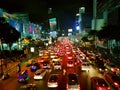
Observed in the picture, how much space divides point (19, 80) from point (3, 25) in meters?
20.6

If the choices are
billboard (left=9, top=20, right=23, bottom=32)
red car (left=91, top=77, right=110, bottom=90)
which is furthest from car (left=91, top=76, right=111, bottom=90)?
billboard (left=9, top=20, right=23, bottom=32)

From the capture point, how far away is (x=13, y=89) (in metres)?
28.9

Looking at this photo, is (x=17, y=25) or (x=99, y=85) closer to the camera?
(x=99, y=85)

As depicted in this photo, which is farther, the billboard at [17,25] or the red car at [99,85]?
the billboard at [17,25]

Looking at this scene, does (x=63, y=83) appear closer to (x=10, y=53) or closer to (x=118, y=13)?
(x=10, y=53)

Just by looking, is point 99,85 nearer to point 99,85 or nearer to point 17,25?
point 99,85

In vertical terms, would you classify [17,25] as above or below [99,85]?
above

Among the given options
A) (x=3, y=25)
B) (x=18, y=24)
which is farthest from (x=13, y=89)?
(x=18, y=24)

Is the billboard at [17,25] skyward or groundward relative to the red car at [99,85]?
skyward

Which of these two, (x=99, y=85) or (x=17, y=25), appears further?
(x=17, y=25)

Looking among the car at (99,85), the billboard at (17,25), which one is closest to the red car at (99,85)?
the car at (99,85)

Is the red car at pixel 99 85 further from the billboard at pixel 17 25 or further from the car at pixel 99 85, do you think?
the billboard at pixel 17 25

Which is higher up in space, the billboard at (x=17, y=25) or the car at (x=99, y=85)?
the billboard at (x=17, y=25)

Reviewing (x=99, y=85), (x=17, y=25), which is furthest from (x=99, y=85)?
(x=17, y=25)
